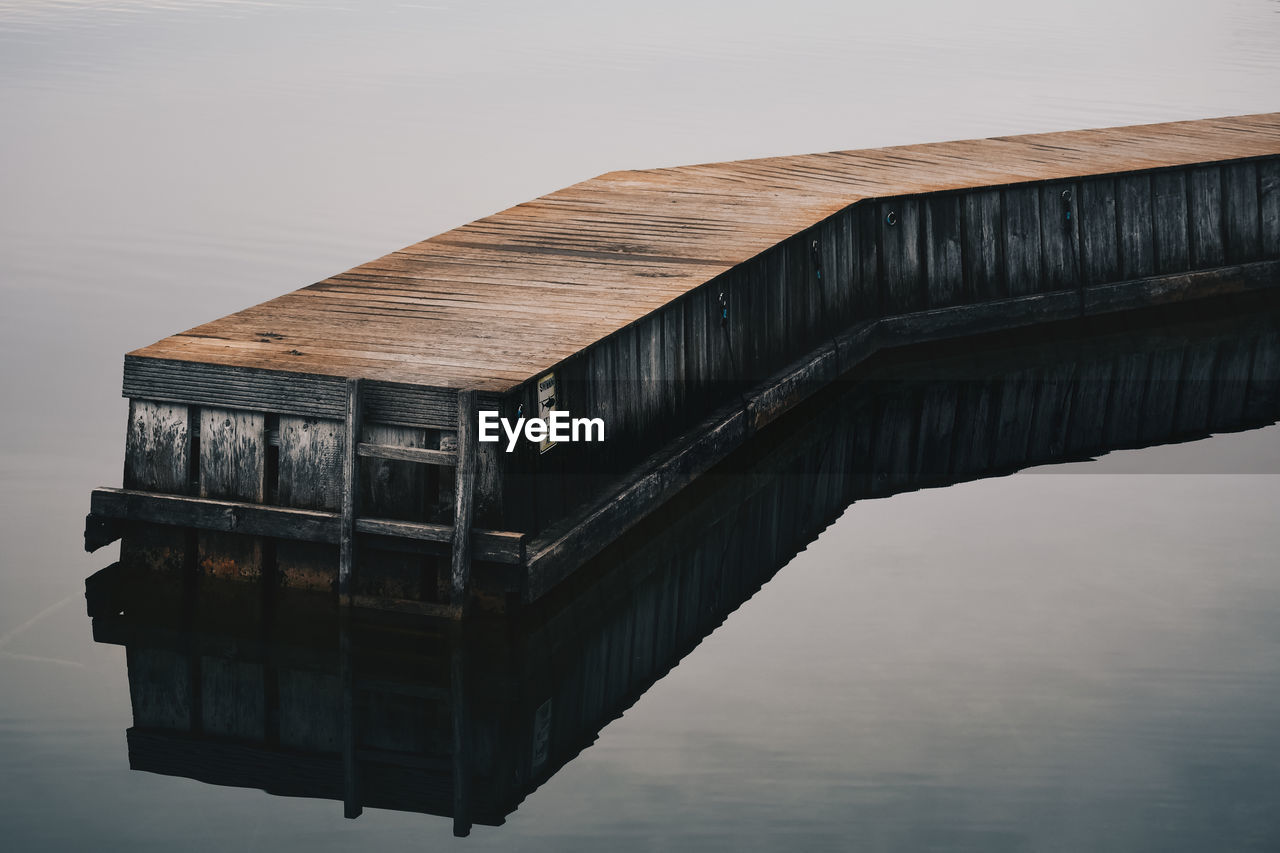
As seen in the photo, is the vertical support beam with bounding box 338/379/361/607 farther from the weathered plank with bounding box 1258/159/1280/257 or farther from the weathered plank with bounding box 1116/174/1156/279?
the weathered plank with bounding box 1258/159/1280/257

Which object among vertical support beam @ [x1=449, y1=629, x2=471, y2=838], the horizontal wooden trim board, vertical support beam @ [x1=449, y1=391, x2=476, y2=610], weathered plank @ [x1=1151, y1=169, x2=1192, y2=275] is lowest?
vertical support beam @ [x1=449, y1=629, x2=471, y2=838]

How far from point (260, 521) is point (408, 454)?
0.91 m

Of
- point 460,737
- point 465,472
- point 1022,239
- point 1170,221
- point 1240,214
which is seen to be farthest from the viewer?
point 1240,214

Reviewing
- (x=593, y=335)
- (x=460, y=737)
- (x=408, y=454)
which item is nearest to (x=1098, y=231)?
(x=593, y=335)

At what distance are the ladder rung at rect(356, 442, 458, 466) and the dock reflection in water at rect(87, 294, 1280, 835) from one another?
A: 0.87 meters

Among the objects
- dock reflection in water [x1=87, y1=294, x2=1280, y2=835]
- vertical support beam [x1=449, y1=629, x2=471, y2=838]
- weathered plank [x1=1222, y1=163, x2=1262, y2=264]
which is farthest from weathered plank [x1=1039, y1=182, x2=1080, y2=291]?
vertical support beam [x1=449, y1=629, x2=471, y2=838]

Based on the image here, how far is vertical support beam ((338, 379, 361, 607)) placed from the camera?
9562 millimetres

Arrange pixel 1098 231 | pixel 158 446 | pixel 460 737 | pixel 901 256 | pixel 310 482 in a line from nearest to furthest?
pixel 460 737, pixel 310 482, pixel 158 446, pixel 901 256, pixel 1098 231

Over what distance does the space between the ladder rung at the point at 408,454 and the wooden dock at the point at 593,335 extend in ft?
0.05

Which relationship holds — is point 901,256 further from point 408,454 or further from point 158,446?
point 158,446

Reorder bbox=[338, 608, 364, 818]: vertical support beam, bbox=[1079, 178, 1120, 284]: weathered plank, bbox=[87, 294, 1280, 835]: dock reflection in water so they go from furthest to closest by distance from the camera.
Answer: bbox=[1079, 178, 1120, 284]: weathered plank, bbox=[87, 294, 1280, 835]: dock reflection in water, bbox=[338, 608, 364, 818]: vertical support beam

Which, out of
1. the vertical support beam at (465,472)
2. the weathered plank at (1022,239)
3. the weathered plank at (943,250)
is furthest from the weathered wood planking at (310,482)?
the weathered plank at (1022,239)

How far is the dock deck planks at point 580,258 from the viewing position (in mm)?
10258

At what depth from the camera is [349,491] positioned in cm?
965
